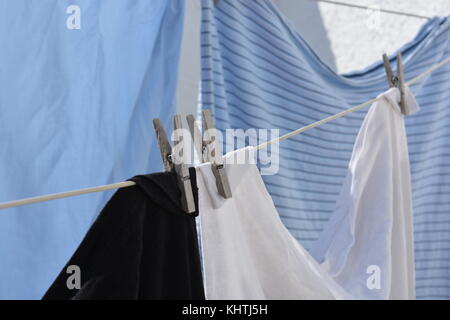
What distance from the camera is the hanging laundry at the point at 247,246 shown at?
0.80m

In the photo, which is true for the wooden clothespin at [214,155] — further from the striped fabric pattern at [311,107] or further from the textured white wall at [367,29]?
the textured white wall at [367,29]

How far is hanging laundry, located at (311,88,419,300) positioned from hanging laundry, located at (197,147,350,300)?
21 centimetres

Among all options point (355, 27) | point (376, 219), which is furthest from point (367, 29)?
point (376, 219)

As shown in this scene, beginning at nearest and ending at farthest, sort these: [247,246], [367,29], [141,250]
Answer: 1. [141,250]
2. [247,246]
3. [367,29]

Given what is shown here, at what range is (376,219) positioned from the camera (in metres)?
1.14

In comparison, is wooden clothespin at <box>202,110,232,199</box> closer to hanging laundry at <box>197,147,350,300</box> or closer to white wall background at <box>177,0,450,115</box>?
hanging laundry at <box>197,147,350,300</box>

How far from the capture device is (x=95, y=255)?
2.32ft

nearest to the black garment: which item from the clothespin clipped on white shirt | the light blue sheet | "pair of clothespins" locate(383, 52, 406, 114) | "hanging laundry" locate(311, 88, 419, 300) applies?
the clothespin clipped on white shirt

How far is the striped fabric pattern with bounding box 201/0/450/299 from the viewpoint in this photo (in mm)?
1307

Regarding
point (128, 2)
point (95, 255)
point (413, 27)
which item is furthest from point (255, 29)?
point (95, 255)

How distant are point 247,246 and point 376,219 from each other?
360mm

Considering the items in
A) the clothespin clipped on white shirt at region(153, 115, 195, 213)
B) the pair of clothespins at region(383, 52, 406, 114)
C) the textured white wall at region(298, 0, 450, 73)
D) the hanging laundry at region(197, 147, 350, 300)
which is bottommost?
the hanging laundry at region(197, 147, 350, 300)

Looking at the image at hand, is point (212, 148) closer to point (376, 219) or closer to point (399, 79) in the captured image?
point (376, 219)

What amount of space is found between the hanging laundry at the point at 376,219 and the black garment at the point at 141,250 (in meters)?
0.42
